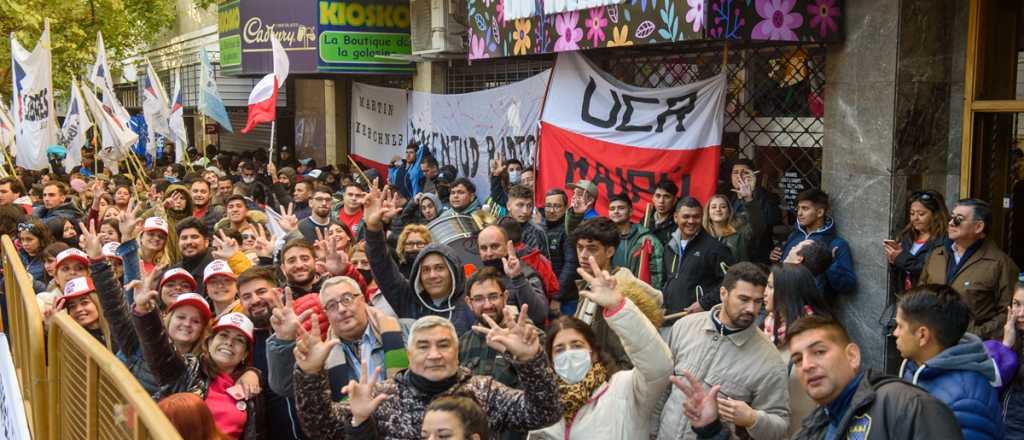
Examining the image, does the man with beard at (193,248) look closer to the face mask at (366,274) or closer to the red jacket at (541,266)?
the face mask at (366,274)

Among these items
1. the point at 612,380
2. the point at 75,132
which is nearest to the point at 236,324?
the point at 612,380

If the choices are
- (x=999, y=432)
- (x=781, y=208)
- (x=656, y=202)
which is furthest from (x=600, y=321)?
(x=781, y=208)

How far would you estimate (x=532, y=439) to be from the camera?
4.41m

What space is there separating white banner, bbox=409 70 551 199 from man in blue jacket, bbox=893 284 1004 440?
7.06m

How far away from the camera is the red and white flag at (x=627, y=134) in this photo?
866cm

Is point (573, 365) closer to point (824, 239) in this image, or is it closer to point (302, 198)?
point (824, 239)

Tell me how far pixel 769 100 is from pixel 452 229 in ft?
9.70

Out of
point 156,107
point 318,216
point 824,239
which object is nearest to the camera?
point 824,239

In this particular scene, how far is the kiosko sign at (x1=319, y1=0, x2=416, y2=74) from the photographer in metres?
15.6

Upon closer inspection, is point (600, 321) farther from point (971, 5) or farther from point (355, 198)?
point (355, 198)

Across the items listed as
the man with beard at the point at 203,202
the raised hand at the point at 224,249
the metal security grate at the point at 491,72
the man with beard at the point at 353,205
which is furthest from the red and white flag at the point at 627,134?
the raised hand at the point at 224,249

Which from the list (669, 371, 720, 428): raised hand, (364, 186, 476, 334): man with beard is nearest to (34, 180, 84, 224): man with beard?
(364, 186, 476, 334): man with beard

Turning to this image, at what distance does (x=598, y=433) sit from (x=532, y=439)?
1.00 ft

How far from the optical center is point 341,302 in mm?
4676
